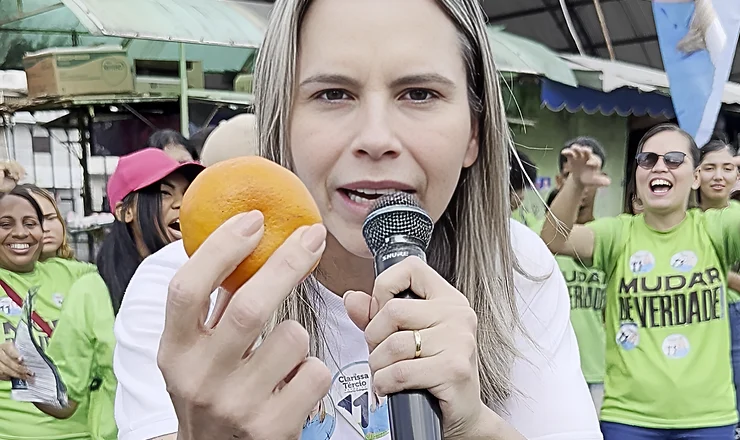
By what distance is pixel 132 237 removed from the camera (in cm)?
316

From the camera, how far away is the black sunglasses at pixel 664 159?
355 centimetres

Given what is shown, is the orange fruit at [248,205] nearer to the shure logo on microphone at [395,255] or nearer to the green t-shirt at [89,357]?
the shure logo on microphone at [395,255]

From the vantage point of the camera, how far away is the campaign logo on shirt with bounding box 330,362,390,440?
138cm

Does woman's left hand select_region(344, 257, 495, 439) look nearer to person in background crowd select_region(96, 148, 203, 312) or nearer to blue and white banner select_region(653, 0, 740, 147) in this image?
person in background crowd select_region(96, 148, 203, 312)

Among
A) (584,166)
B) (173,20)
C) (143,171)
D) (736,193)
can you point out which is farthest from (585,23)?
(143,171)

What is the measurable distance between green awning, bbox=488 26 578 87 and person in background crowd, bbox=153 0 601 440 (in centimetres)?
478

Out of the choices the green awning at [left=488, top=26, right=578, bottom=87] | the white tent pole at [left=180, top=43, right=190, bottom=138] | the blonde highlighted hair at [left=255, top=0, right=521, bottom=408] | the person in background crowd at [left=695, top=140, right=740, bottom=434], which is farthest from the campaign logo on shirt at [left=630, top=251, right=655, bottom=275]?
the white tent pole at [left=180, top=43, right=190, bottom=138]

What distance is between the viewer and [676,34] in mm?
4148

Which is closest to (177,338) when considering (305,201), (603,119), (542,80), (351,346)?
(305,201)

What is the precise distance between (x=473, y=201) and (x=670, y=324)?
2230 millimetres

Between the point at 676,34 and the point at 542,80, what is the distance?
2.46 m

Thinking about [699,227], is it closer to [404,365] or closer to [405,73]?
[405,73]

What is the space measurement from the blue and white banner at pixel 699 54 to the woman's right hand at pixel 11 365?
12.3 ft

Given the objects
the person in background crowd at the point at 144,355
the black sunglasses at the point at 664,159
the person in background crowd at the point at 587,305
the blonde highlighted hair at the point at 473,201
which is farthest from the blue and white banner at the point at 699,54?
the person in background crowd at the point at 144,355
